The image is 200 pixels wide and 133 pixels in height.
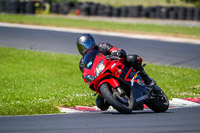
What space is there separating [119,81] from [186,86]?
4570 millimetres

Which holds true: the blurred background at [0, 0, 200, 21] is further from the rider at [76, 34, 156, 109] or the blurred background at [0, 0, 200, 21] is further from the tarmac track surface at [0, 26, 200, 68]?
the rider at [76, 34, 156, 109]

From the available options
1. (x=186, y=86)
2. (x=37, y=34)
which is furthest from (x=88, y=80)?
(x=37, y=34)

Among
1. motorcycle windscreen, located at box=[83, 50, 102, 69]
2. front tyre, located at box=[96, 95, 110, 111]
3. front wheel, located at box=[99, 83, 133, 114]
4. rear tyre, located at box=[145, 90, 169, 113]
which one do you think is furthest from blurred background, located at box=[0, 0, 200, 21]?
front wheel, located at box=[99, 83, 133, 114]

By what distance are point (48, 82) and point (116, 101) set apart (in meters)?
5.01

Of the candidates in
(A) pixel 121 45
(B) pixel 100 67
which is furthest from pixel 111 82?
(A) pixel 121 45

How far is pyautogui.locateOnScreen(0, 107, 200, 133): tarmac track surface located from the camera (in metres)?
5.51

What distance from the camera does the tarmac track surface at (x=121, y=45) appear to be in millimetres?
16016

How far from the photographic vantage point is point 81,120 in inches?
249

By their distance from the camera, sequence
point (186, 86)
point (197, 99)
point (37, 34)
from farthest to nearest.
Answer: point (37, 34), point (186, 86), point (197, 99)

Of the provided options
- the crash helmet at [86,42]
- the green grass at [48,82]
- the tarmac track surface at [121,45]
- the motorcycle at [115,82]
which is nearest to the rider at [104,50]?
the crash helmet at [86,42]

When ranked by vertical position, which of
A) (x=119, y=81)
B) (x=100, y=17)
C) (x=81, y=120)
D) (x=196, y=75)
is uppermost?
(x=119, y=81)

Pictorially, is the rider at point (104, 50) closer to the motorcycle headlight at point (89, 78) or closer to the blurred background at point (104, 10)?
the motorcycle headlight at point (89, 78)

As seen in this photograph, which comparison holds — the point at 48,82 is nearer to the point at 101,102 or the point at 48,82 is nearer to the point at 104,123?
the point at 101,102

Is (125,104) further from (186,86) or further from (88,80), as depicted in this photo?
(186,86)
